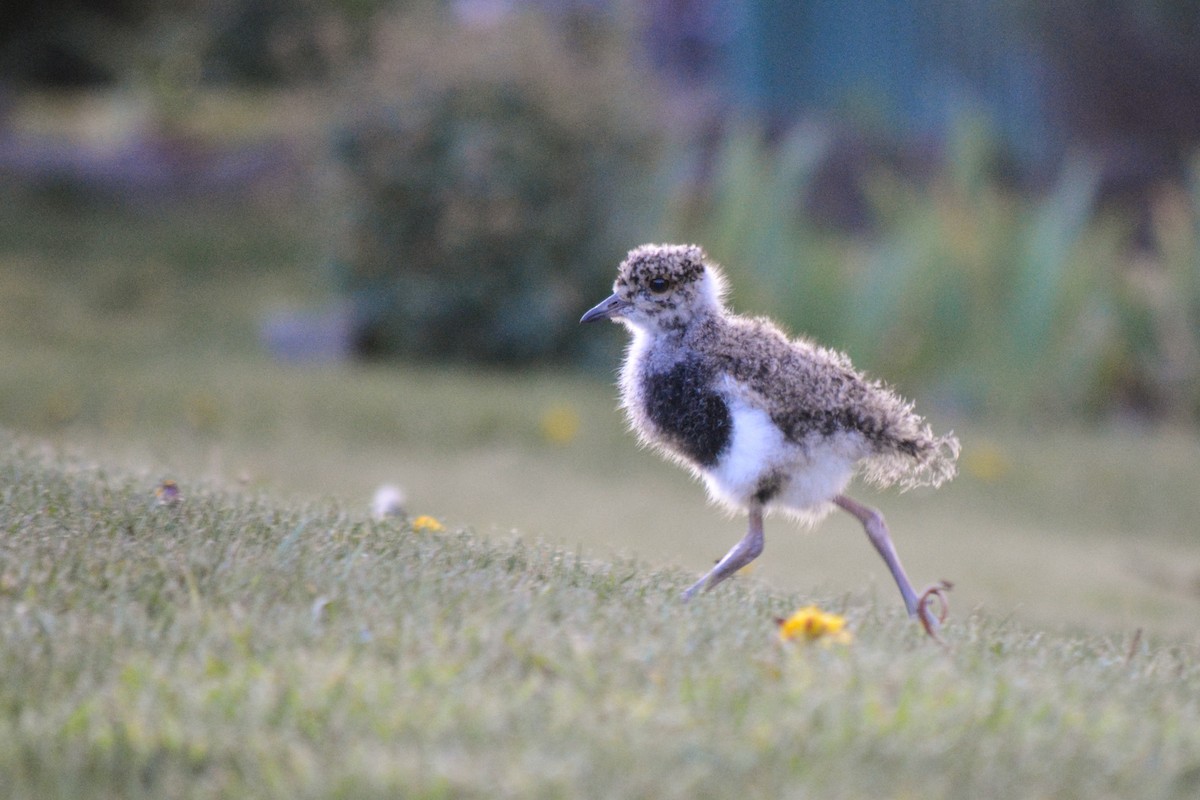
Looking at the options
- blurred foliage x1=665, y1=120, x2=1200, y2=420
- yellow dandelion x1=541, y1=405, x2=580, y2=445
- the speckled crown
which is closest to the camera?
the speckled crown

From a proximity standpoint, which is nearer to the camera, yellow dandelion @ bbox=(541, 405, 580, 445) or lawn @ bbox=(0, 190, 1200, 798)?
lawn @ bbox=(0, 190, 1200, 798)

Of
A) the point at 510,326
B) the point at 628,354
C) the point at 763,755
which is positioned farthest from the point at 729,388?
the point at 510,326

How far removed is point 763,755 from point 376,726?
2.39 ft

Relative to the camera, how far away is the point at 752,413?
4227 millimetres

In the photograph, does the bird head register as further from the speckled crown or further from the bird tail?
the bird tail

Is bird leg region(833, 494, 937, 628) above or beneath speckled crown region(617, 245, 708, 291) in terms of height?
beneath

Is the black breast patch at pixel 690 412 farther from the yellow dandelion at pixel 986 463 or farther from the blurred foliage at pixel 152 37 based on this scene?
the blurred foliage at pixel 152 37

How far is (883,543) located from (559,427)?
6031 millimetres

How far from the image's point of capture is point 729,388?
428 centimetres

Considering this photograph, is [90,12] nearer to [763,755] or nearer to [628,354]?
[628,354]

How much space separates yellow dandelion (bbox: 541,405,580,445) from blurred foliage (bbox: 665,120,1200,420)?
207cm

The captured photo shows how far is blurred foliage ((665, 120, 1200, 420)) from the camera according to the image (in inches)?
444

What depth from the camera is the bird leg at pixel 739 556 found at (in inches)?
163

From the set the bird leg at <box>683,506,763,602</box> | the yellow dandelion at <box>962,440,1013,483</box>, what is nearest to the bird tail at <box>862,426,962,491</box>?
the bird leg at <box>683,506,763,602</box>
